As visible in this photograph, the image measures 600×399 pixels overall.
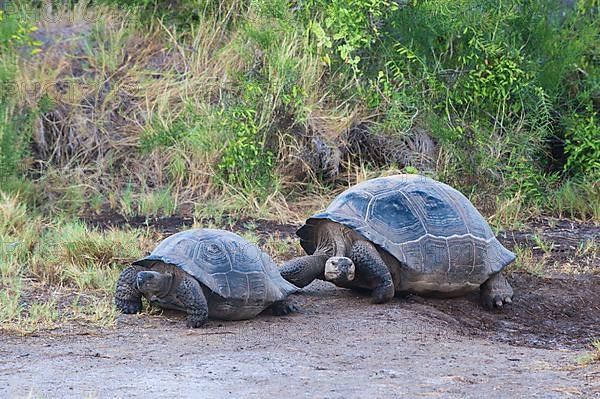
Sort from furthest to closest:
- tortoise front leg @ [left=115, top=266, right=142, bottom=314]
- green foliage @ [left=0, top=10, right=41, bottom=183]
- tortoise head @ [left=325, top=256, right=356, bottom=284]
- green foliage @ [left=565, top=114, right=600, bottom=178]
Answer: green foliage @ [left=565, top=114, right=600, bottom=178], green foliage @ [left=0, top=10, right=41, bottom=183], tortoise head @ [left=325, top=256, right=356, bottom=284], tortoise front leg @ [left=115, top=266, right=142, bottom=314]

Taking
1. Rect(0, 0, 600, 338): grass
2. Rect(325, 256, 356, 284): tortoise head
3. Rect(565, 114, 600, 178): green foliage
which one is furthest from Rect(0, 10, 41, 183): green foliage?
Rect(565, 114, 600, 178): green foliage

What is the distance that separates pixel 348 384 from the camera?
4.40 metres

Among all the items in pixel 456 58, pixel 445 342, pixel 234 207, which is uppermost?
pixel 456 58

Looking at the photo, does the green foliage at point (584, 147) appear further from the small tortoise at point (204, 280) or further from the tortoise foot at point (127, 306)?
the tortoise foot at point (127, 306)

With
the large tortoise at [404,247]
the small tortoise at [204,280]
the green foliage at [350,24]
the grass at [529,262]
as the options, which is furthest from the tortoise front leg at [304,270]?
the green foliage at [350,24]

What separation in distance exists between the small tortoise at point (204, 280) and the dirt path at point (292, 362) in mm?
99

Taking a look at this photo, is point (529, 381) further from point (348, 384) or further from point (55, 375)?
point (55, 375)

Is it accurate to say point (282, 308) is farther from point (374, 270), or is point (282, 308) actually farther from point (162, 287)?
point (162, 287)

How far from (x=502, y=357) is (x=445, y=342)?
413 millimetres

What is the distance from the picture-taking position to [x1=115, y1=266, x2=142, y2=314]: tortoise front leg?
19.0 ft

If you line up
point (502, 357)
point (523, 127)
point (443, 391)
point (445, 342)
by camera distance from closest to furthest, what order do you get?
point (443, 391) → point (502, 357) → point (445, 342) → point (523, 127)

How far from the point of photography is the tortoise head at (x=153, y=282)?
5531 mm

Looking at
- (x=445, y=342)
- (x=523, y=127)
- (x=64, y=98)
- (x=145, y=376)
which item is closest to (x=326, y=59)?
(x=523, y=127)

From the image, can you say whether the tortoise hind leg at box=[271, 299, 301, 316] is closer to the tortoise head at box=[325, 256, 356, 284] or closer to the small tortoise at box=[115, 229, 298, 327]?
the small tortoise at box=[115, 229, 298, 327]
